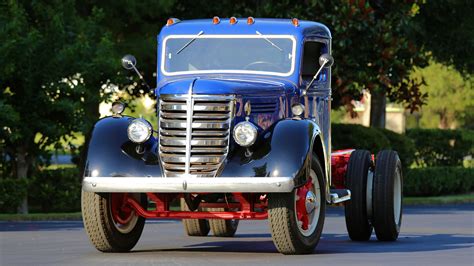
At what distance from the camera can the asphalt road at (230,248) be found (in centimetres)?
1438

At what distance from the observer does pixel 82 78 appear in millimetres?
29438

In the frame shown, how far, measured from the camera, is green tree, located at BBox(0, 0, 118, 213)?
2805cm

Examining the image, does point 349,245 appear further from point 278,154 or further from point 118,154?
point 118,154

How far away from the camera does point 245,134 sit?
1491 cm

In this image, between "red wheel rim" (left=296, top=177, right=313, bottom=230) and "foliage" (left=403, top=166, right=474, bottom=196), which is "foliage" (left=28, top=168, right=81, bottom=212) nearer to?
"foliage" (left=403, top=166, right=474, bottom=196)

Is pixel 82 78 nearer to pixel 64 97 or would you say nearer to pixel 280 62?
pixel 64 97

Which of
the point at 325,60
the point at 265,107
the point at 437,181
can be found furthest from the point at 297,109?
the point at 437,181

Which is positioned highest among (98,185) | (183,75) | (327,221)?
(183,75)

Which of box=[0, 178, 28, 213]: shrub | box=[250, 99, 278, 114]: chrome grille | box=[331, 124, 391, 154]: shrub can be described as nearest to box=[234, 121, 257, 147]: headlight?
box=[250, 99, 278, 114]: chrome grille

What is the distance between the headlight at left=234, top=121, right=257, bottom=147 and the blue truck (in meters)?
0.01

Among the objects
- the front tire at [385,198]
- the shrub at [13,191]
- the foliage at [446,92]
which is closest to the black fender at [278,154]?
the front tire at [385,198]

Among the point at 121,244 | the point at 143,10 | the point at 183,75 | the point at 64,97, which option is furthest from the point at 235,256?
the point at 143,10

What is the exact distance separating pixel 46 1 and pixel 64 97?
2302mm

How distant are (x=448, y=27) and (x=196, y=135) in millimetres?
24544
